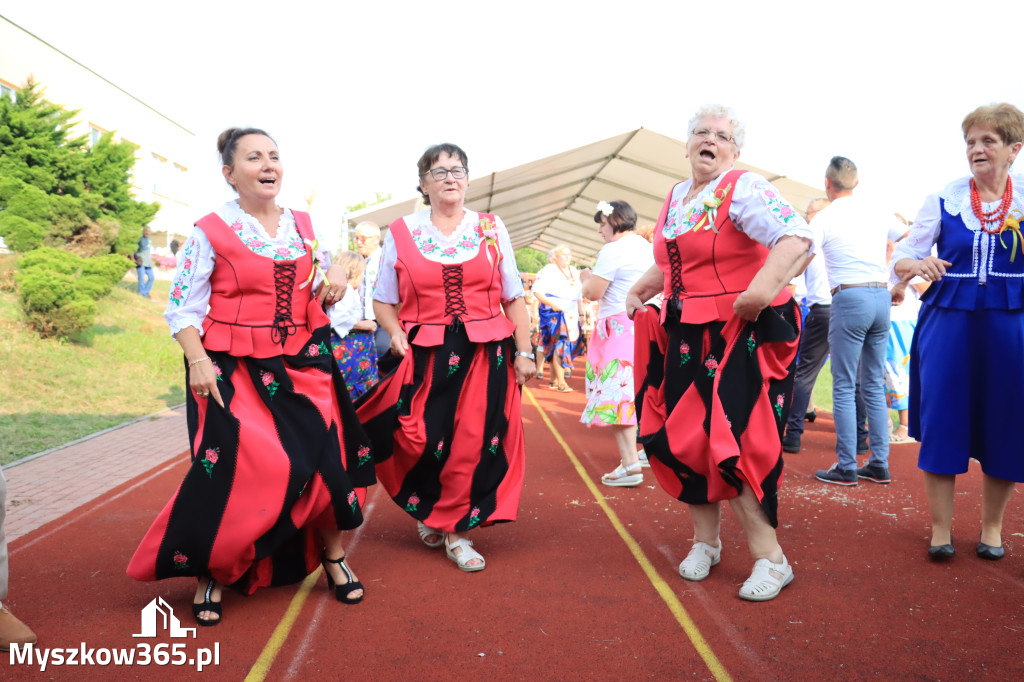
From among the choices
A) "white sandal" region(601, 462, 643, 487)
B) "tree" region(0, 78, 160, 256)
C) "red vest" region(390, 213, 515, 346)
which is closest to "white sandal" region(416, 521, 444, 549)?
"red vest" region(390, 213, 515, 346)

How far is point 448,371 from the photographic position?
410cm

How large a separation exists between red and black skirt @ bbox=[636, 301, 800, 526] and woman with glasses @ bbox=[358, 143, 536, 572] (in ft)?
3.04

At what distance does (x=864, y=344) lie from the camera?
239 inches

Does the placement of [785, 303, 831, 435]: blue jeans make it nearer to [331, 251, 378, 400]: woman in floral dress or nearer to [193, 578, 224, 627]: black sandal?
[331, 251, 378, 400]: woman in floral dress

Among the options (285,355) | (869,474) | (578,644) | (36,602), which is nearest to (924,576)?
(578,644)

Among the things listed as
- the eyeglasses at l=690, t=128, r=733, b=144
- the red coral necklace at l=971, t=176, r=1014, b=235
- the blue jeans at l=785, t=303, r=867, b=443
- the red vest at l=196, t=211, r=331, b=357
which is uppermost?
the eyeglasses at l=690, t=128, r=733, b=144

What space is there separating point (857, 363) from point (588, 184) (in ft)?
39.6

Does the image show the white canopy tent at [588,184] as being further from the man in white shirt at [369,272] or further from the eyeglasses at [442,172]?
the eyeglasses at [442,172]

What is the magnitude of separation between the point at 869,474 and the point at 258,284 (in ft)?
15.4

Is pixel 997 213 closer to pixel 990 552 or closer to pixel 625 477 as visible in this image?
pixel 990 552

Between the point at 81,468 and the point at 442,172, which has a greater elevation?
the point at 442,172

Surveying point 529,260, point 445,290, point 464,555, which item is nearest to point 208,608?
point 464,555

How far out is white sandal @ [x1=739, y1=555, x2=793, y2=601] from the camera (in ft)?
11.3

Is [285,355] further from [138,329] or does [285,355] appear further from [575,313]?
[138,329]
